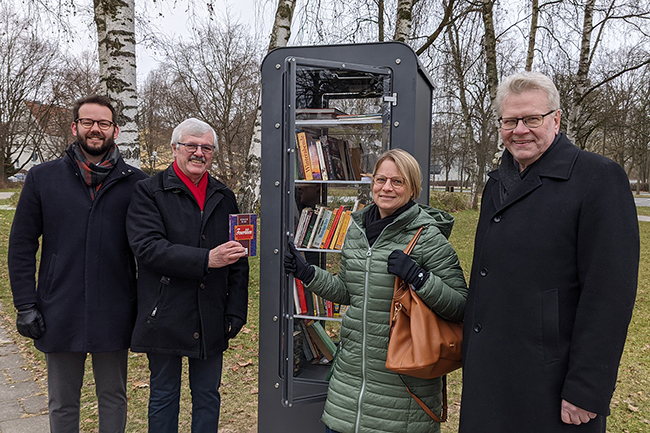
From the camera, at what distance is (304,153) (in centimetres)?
320

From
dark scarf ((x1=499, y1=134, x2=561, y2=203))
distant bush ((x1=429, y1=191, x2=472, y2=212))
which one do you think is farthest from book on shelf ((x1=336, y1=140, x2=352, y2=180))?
distant bush ((x1=429, y1=191, x2=472, y2=212))

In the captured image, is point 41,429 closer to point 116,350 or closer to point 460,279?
point 116,350

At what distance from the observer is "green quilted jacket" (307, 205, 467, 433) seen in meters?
2.19

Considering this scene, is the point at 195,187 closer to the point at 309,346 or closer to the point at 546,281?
the point at 309,346

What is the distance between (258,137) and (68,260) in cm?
554

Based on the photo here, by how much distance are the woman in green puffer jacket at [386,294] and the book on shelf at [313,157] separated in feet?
2.97

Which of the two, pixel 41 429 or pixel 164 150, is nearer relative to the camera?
pixel 41 429

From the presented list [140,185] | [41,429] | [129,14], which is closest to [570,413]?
[140,185]

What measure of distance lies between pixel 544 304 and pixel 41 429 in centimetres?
350

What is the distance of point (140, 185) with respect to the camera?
8.56 feet

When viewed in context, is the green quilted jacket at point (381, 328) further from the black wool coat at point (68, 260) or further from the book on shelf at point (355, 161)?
the black wool coat at point (68, 260)

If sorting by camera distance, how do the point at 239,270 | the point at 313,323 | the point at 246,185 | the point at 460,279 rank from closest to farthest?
the point at 460,279 < the point at 239,270 < the point at 313,323 < the point at 246,185

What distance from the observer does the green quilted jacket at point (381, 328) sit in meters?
2.19

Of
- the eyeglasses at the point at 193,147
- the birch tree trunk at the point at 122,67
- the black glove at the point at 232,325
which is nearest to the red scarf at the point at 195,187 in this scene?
the eyeglasses at the point at 193,147
